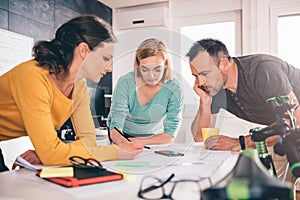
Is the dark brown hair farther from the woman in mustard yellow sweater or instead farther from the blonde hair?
the blonde hair

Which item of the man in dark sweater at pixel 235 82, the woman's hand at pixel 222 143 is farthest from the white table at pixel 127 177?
the man in dark sweater at pixel 235 82

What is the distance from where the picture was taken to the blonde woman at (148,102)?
1206mm

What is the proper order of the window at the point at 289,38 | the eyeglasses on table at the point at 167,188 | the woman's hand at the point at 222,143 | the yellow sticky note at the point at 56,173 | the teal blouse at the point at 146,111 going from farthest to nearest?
the window at the point at 289,38 → the teal blouse at the point at 146,111 → the woman's hand at the point at 222,143 → the yellow sticky note at the point at 56,173 → the eyeglasses on table at the point at 167,188

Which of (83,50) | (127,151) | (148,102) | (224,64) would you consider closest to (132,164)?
(127,151)

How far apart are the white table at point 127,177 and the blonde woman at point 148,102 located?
13.8 inches

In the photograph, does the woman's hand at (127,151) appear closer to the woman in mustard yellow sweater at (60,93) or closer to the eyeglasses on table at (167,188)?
the woman in mustard yellow sweater at (60,93)

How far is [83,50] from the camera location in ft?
3.28

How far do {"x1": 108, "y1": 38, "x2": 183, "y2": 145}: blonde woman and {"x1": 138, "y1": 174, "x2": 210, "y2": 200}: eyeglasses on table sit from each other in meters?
0.63

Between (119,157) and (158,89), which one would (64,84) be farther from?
(158,89)

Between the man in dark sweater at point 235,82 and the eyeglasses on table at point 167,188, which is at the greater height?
the man in dark sweater at point 235,82

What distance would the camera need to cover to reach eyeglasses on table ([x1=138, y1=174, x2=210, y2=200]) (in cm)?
51

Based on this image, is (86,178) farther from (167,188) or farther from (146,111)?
(146,111)

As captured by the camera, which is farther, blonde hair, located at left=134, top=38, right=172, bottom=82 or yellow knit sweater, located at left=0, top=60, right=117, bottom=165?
blonde hair, located at left=134, top=38, right=172, bottom=82

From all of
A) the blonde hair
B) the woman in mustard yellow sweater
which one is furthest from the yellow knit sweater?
the blonde hair
